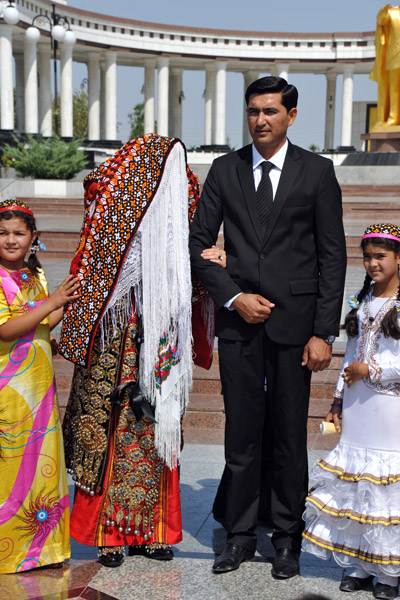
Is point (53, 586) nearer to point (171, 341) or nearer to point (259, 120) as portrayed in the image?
point (171, 341)

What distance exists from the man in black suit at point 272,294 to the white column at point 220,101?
34.7 metres

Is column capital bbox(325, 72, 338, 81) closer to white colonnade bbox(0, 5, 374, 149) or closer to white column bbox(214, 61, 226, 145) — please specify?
white colonnade bbox(0, 5, 374, 149)

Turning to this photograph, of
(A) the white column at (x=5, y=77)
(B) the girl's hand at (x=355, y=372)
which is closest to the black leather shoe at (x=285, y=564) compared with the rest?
(B) the girl's hand at (x=355, y=372)

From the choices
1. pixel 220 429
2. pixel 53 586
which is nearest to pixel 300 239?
pixel 53 586

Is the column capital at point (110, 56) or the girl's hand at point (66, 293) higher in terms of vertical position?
the column capital at point (110, 56)

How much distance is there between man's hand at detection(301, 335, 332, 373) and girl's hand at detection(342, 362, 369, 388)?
0.09 meters

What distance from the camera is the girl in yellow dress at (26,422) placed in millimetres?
2725

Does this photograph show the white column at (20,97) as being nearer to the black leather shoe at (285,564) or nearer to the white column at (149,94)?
the white column at (149,94)

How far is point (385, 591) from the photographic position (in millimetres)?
2582

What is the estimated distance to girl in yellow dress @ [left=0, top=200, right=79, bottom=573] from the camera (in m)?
2.72

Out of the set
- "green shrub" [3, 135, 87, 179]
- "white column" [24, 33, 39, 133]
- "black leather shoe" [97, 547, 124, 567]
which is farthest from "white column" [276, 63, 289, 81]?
"black leather shoe" [97, 547, 124, 567]

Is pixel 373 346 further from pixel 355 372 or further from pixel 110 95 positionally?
pixel 110 95

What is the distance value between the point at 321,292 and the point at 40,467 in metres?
1.32

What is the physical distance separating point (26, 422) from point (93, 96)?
34709 mm
